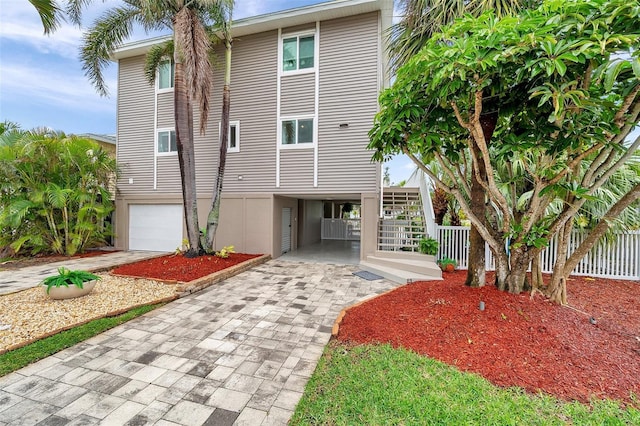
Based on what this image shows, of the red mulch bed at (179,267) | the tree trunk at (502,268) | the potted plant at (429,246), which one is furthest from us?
the potted plant at (429,246)

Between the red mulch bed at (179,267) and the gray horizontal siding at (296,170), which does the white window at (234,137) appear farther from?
the red mulch bed at (179,267)

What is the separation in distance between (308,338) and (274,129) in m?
7.06

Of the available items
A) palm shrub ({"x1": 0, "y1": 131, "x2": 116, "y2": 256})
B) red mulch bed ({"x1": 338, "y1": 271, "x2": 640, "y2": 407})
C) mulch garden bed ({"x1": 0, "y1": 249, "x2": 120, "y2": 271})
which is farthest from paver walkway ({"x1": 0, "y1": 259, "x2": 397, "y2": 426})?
palm shrub ({"x1": 0, "y1": 131, "x2": 116, "y2": 256})

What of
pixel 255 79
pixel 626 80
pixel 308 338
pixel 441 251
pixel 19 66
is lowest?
pixel 308 338

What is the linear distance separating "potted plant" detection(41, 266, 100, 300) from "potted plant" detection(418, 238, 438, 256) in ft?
25.0

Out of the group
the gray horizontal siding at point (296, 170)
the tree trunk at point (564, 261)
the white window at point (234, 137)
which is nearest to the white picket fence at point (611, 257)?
the tree trunk at point (564, 261)

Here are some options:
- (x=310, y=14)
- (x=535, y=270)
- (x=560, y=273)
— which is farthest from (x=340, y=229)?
(x=560, y=273)

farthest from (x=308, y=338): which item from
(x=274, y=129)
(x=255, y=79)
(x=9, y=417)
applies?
(x=255, y=79)

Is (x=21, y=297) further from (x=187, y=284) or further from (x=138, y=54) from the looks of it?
(x=138, y=54)

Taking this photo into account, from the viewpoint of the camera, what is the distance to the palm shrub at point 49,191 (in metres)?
7.76

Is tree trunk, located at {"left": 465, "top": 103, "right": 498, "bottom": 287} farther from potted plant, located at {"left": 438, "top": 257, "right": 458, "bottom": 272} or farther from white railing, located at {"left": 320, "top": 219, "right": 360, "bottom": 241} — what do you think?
white railing, located at {"left": 320, "top": 219, "right": 360, "bottom": 241}

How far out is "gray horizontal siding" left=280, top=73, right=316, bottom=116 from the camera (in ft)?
27.6

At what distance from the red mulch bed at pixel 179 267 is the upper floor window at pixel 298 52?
6628mm

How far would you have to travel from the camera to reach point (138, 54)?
10.1 m
